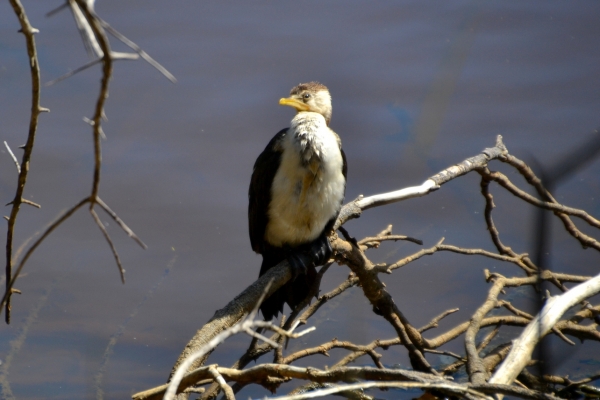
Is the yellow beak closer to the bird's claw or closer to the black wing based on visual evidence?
the black wing

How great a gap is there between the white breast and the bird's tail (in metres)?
0.15

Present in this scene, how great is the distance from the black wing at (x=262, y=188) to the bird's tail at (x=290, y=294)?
9.0 inches

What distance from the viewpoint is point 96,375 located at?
2.95 metres

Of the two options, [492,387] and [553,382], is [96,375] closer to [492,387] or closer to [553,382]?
[553,382]

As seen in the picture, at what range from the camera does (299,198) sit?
234 centimetres

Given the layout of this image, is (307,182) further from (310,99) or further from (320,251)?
(310,99)

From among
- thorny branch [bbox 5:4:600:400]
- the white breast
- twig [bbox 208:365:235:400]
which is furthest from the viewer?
the white breast

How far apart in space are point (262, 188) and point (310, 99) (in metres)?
0.44

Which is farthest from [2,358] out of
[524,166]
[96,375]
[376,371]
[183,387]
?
[524,166]

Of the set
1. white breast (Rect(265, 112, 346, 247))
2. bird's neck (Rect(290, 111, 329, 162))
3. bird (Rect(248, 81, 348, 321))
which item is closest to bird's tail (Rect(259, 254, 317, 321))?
bird (Rect(248, 81, 348, 321))

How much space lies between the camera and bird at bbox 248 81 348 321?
232 cm

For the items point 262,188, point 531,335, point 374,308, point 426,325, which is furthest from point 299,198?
point 531,335

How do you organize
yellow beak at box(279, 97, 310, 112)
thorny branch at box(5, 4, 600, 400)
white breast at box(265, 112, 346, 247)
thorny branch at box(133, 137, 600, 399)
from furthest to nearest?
1. yellow beak at box(279, 97, 310, 112)
2. white breast at box(265, 112, 346, 247)
3. thorny branch at box(133, 137, 600, 399)
4. thorny branch at box(5, 4, 600, 400)

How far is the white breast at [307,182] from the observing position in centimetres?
231
